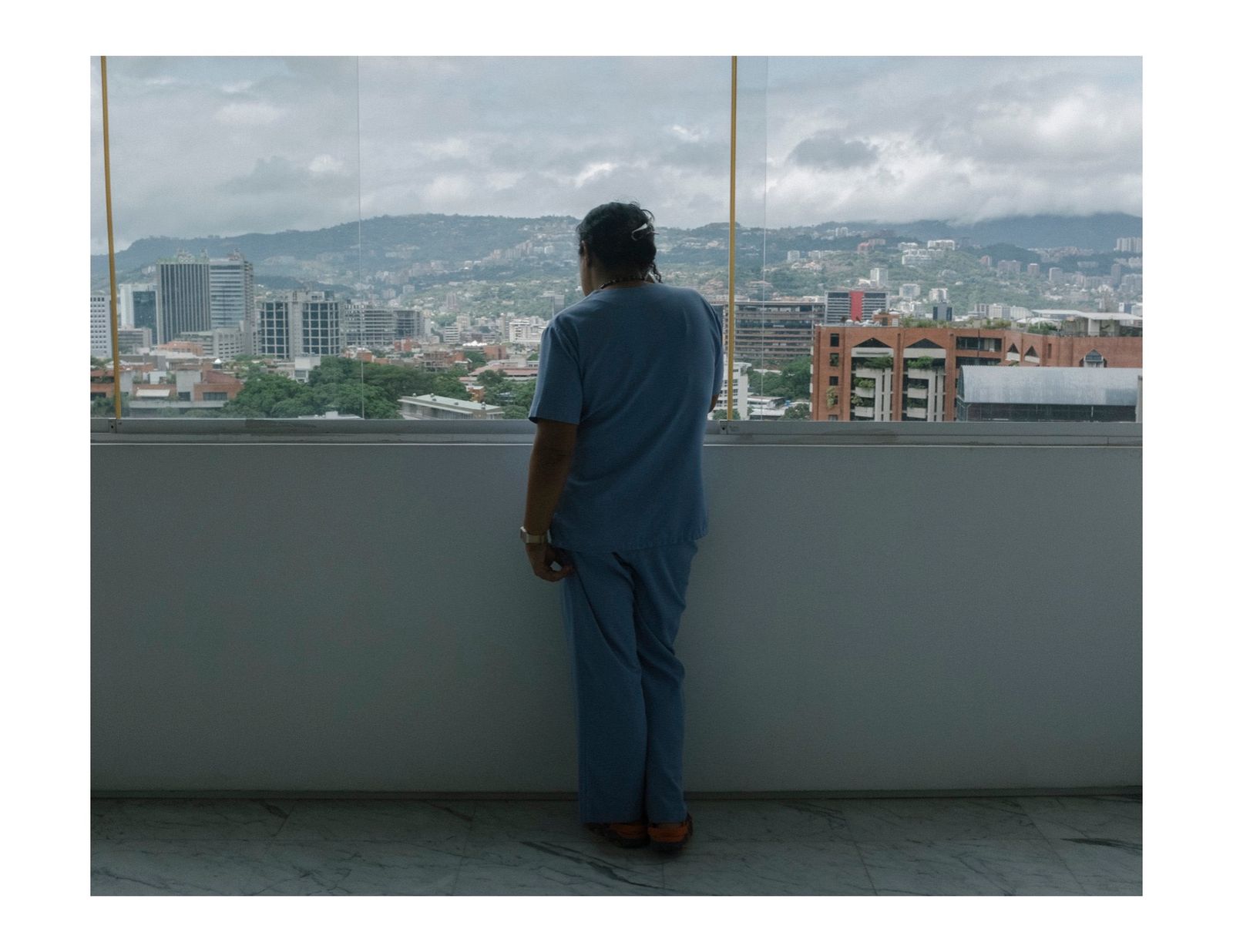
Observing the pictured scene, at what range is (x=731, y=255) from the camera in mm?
2541

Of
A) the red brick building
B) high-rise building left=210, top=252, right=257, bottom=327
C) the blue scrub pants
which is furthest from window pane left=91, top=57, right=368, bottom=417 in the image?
the red brick building

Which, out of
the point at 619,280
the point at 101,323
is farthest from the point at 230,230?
the point at 619,280

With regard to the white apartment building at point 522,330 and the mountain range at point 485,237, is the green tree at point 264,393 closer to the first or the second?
the mountain range at point 485,237

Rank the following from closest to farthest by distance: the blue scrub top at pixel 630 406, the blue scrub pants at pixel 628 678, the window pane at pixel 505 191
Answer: the blue scrub top at pixel 630 406
the blue scrub pants at pixel 628 678
the window pane at pixel 505 191

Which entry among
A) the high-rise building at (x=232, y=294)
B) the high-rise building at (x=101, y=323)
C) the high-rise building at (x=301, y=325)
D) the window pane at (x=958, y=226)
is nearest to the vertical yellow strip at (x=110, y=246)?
the high-rise building at (x=101, y=323)

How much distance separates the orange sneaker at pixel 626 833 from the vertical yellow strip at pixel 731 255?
0.99 m

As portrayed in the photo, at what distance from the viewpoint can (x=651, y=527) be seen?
2.28 metres

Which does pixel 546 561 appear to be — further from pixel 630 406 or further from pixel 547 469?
→ pixel 630 406

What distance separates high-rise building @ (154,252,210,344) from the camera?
254 cm

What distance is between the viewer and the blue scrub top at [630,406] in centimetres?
219

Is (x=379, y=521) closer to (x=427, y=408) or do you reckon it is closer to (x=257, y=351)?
→ (x=427, y=408)

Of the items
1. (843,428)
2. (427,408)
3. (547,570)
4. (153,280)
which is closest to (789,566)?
(843,428)

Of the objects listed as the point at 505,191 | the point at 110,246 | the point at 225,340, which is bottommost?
the point at 225,340

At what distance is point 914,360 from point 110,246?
78.4 inches
